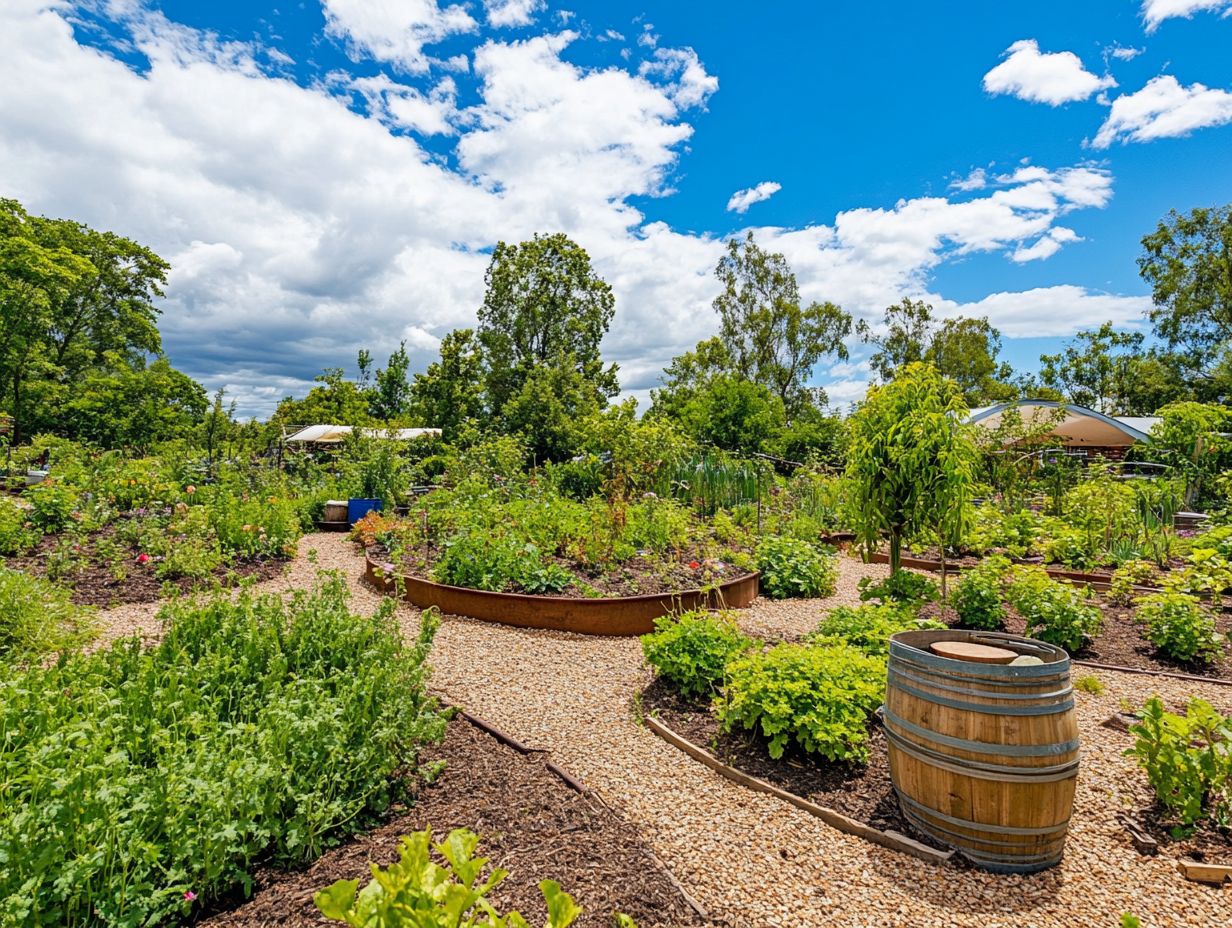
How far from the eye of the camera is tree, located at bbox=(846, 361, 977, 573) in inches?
190

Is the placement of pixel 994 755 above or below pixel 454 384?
below

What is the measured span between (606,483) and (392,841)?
7561 mm

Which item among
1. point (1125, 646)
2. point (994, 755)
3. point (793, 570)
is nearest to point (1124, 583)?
point (1125, 646)

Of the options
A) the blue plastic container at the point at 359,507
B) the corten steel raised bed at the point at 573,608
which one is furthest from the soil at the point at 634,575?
the blue plastic container at the point at 359,507

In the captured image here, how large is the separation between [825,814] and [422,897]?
2041 millimetres

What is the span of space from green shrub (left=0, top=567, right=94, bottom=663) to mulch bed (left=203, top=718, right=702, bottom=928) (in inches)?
118

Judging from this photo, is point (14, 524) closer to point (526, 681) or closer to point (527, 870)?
point (526, 681)

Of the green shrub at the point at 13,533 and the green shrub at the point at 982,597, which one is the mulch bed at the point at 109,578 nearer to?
the green shrub at the point at 13,533

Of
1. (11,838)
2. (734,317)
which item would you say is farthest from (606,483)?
(734,317)

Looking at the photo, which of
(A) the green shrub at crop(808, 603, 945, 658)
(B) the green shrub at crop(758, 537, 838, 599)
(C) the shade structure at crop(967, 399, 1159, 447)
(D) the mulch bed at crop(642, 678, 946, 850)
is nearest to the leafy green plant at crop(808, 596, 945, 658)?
(A) the green shrub at crop(808, 603, 945, 658)

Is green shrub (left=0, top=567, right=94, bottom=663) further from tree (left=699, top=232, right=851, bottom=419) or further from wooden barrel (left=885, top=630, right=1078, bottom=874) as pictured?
tree (left=699, top=232, right=851, bottom=419)

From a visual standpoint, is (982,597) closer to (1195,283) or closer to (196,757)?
(196,757)

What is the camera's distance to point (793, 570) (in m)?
6.99

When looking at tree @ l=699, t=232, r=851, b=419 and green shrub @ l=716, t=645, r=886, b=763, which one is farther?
tree @ l=699, t=232, r=851, b=419
